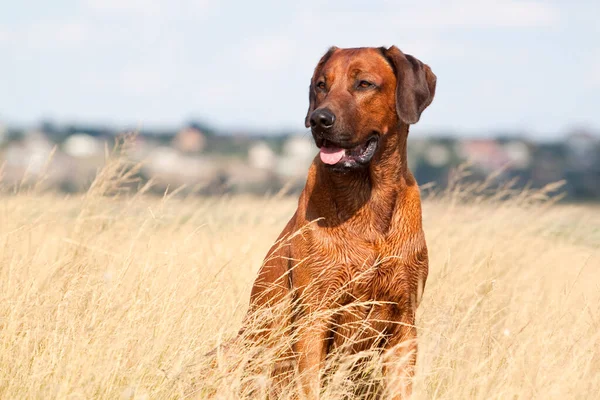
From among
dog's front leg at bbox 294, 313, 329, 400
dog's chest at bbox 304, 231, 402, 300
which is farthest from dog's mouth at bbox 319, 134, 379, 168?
dog's front leg at bbox 294, 313, 329, 400

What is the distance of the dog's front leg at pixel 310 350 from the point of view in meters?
4.08

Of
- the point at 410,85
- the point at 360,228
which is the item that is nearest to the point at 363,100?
the point at 410,85

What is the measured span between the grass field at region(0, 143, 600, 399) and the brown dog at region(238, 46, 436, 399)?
9.2 inches

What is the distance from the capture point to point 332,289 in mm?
4148

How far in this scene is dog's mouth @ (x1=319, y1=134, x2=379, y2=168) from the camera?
4117 mm

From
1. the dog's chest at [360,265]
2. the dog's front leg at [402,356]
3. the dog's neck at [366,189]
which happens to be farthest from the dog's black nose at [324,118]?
the dog's front leg at [402,356]

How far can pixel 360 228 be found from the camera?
4211mm

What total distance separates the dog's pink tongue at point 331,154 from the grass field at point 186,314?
101 cm

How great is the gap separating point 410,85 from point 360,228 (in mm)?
809

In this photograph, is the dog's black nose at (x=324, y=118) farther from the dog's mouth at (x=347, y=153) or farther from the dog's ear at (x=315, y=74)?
the dog's ear at (x=315, y=74)

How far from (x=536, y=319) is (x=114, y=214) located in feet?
11.5

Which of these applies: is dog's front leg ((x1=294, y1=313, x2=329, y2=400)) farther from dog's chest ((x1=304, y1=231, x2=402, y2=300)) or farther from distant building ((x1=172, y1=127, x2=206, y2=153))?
distant building ((x1=172, y1=127, x2=206, y2=153))

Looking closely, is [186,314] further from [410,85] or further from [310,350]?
[410,85]

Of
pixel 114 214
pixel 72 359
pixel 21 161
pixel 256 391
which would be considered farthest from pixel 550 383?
pixel 21 161
